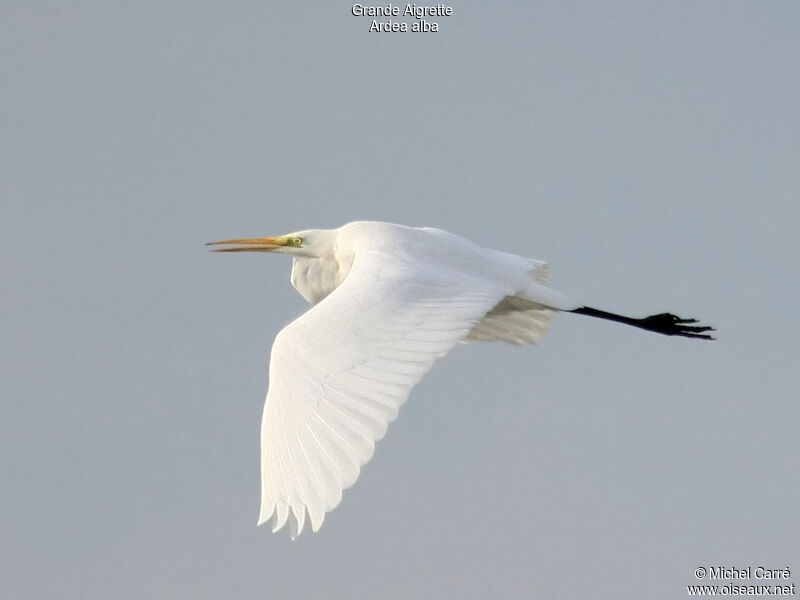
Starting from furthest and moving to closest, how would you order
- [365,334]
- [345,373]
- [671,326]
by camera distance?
[671,326] < [365,334] < [345,373]

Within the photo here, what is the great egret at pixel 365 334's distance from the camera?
295 inches

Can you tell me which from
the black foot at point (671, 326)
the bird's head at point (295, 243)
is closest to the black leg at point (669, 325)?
the black foot at point (671, 326)

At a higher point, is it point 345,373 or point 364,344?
point 364,344

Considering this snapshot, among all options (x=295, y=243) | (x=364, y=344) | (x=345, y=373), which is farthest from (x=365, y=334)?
(x=295, y=243)

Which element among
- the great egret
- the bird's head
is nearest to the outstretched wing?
the great egret

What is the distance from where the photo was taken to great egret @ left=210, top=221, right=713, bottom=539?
7.48 m

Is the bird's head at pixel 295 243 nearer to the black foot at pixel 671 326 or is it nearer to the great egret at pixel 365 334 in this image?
the great egret at pixel 365 334

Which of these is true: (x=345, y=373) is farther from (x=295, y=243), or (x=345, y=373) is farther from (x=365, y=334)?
(x=295, y=243)

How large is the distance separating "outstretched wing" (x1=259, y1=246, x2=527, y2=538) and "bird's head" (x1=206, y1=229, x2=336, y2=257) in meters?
1.92

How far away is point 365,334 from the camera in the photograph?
8.47 meters

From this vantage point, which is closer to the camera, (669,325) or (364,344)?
(364,344)

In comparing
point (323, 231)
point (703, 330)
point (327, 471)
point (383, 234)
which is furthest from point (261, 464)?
point (703, 330)

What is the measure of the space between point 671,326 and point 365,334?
165 inches

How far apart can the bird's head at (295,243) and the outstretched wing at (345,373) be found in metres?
1.92
